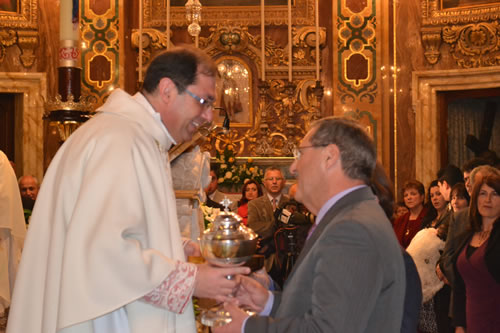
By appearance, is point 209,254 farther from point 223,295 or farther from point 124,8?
point 124,8

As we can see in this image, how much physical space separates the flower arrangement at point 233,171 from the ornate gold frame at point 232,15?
1.96 metres

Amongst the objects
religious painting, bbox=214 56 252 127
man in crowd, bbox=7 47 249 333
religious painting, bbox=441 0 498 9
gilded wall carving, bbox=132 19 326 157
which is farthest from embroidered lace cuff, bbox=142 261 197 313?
religious painting, bbox=441 0 498 9

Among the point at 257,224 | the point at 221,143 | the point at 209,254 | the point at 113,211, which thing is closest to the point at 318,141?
the point at 209,254

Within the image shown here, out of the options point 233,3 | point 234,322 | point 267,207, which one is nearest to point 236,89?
point 233,3

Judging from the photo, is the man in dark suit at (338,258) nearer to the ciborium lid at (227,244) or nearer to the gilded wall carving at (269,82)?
the ciborium lid at (227,244)

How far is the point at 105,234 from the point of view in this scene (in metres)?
2.48

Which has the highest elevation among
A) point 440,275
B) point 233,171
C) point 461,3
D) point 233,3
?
point 233,3

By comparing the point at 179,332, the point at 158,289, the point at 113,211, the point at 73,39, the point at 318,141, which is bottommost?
the point at 179,332

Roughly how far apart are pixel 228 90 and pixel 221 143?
76 cm

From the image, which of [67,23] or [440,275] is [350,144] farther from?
[67,23]

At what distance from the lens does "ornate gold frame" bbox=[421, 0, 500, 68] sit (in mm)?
9757

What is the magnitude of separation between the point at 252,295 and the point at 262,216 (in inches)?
187

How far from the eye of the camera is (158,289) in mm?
2518

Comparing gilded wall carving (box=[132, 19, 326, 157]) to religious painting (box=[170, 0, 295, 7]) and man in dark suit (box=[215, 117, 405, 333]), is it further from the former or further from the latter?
man in dark suit (box=[215, 117, 405, 333])
